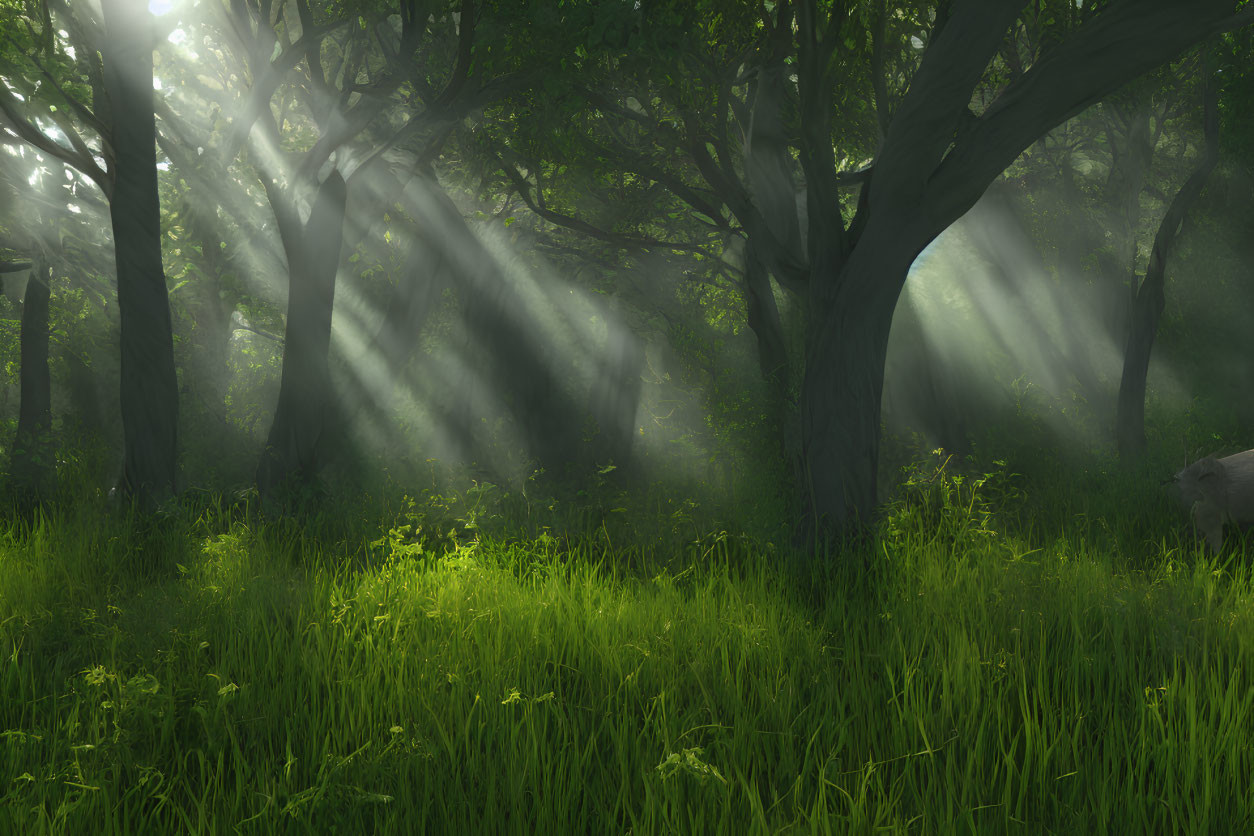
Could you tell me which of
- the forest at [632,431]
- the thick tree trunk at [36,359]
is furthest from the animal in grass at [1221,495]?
the thick tree trunk at [36,359]

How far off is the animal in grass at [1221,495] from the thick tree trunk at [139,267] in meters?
10.9

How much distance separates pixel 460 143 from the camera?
11406 mm

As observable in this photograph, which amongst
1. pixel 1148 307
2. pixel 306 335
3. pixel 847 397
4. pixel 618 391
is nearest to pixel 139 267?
pixel 306 335

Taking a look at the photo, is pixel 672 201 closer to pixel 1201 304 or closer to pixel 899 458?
pixel 899 458

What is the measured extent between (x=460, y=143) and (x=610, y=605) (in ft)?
29.1

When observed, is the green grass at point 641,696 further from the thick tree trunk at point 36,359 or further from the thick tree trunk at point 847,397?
the thick tree trunk at point 36,359

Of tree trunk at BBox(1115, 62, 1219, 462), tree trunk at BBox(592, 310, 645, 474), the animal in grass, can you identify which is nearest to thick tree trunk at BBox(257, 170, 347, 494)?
tree trunk at BBox(592, 310, 645, 474)

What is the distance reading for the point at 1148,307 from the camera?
37.4ft

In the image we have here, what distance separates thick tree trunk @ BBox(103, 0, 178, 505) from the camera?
8.79 m

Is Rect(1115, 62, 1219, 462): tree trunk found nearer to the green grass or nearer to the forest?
the forest

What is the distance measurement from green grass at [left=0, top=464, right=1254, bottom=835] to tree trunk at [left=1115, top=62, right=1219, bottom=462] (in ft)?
20.8

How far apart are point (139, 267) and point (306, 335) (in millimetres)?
2059

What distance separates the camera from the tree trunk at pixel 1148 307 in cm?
1111

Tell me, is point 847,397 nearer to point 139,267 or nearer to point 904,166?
point 904,166
